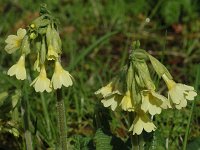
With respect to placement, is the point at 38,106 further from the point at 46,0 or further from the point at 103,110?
the point at 46,0

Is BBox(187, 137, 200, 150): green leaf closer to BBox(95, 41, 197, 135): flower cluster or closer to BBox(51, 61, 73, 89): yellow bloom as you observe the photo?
BBox(95, 41, 197, 135): flower cluster

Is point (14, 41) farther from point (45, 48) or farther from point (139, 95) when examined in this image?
point (139, 95)

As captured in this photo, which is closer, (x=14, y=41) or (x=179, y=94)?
(x=179, y=94)

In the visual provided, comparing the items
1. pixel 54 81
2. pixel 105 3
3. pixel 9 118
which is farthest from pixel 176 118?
pixel 105 3

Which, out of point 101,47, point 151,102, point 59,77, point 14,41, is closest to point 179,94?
point 151,102

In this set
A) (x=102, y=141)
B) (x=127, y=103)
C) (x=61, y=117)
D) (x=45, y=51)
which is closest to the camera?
(x=127, y=103)

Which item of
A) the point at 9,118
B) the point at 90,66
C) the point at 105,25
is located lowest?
the point at 9,118
